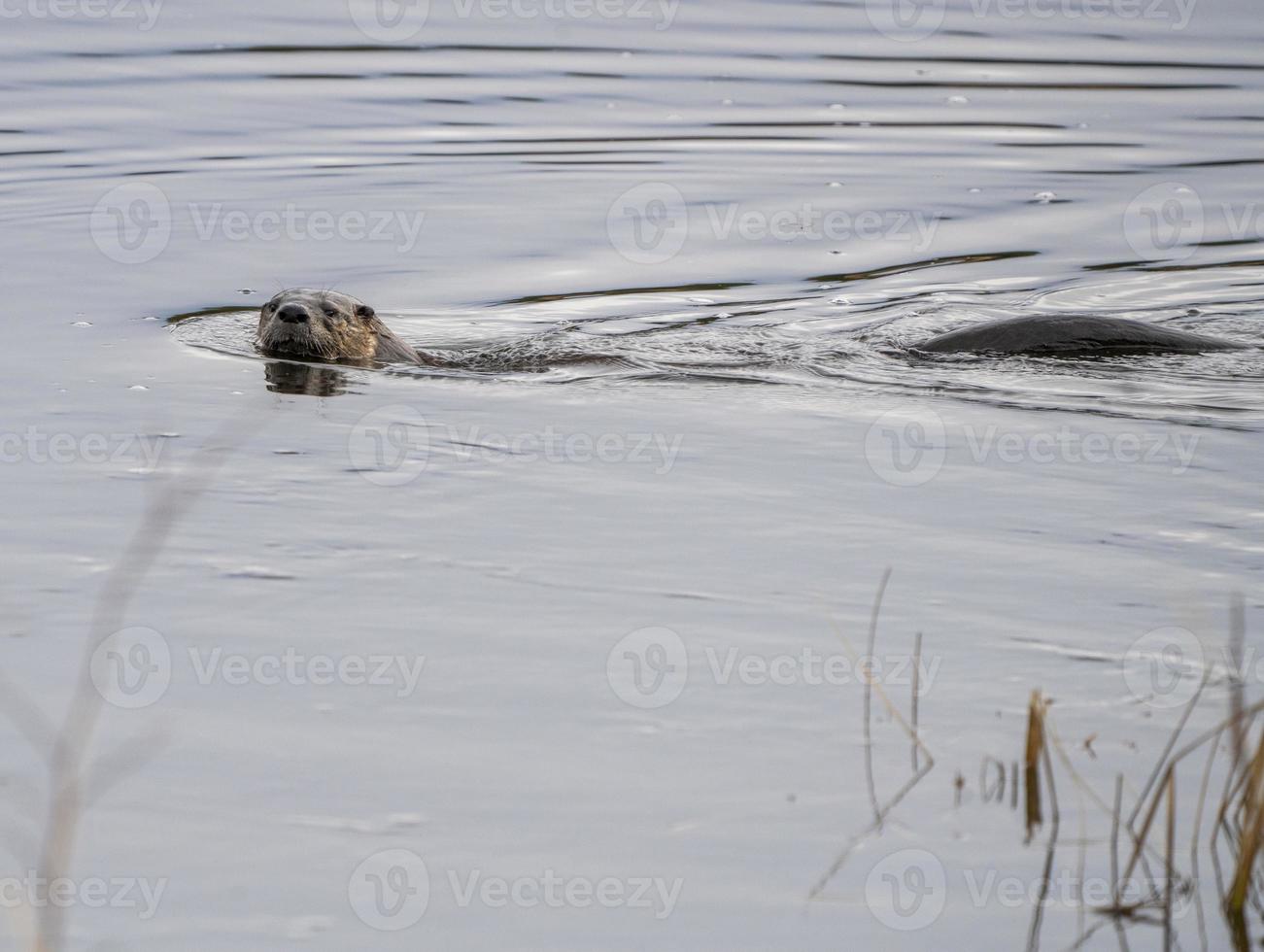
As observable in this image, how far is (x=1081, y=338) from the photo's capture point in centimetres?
735

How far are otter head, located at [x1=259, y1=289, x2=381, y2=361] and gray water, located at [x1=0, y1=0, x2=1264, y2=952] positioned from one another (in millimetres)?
110

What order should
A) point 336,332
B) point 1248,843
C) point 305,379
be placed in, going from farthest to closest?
point 336,332 < point 305,379 < point 1248,843

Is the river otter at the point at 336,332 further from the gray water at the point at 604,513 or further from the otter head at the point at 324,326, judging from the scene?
the gray water at the point at 604,513

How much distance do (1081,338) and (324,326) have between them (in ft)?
10.3

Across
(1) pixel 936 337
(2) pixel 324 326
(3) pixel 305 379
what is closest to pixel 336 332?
(2) pixel 324 326

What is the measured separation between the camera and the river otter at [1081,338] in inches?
289

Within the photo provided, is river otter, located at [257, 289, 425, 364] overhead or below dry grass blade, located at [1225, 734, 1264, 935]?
overhead

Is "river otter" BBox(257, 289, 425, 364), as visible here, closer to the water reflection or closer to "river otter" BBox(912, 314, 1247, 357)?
the water reflection

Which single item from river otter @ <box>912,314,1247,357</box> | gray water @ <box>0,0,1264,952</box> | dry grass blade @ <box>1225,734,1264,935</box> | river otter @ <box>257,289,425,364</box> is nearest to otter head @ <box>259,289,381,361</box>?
river otter @ <box>257,289,425,364</box>

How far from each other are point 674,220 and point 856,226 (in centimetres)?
106

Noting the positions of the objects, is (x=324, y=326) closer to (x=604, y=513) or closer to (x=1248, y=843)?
(x=604, y=513)

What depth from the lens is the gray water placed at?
3.35 metres

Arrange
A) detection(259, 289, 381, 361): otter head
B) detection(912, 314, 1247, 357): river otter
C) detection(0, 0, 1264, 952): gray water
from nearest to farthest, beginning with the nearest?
1. detection(0, 0, 1264, 952): gray water
2. detection(912, 314, 1247, 357): river otter
3. detection(259, 289, 381, 361): otter head

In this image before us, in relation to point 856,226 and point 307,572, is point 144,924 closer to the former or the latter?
point 307,572
